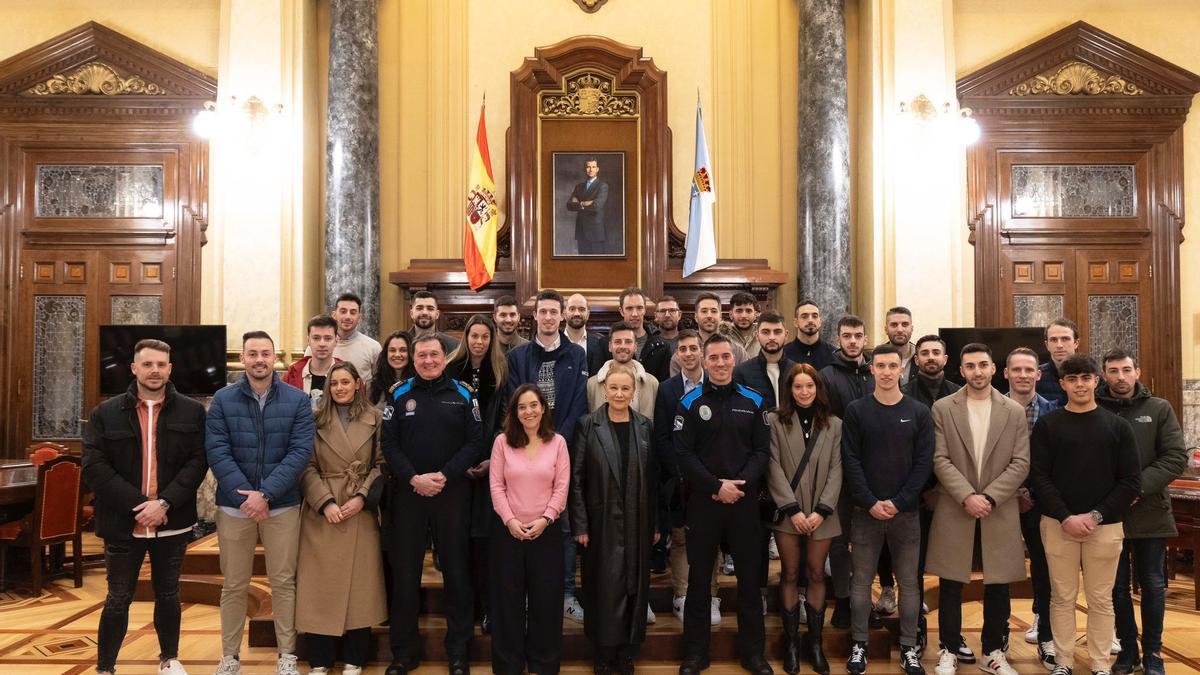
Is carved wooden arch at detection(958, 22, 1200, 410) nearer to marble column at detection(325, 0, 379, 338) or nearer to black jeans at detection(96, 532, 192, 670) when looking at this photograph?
marble column at detection(325, 0, 379, 338)

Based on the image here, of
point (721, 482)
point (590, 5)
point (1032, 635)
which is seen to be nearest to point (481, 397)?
point (721, 482)

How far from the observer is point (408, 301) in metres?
8.74

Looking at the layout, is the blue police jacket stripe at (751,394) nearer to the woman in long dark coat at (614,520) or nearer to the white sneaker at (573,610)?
the woman in long dark coat at (614,520)

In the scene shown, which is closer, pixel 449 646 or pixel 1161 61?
pixel 449 646

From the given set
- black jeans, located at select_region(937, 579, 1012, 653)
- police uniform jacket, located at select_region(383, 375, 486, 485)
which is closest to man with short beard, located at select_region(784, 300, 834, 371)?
black jeans, located at select_region(937, 579, 1012, 653)

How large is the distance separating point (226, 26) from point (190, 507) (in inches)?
240

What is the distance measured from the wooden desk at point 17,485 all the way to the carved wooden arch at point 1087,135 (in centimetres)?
842

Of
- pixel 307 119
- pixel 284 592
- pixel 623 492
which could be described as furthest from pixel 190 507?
pixel 307 119

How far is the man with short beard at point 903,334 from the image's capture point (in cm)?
529

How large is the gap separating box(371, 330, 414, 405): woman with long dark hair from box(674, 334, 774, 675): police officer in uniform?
1634 millimetres

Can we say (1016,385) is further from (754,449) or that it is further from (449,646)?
(449,646)

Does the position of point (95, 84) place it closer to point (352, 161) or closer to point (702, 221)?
point (352, 161)

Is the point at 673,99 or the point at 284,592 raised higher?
the point at 673,99

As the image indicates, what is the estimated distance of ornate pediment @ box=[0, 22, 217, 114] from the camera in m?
8.84
